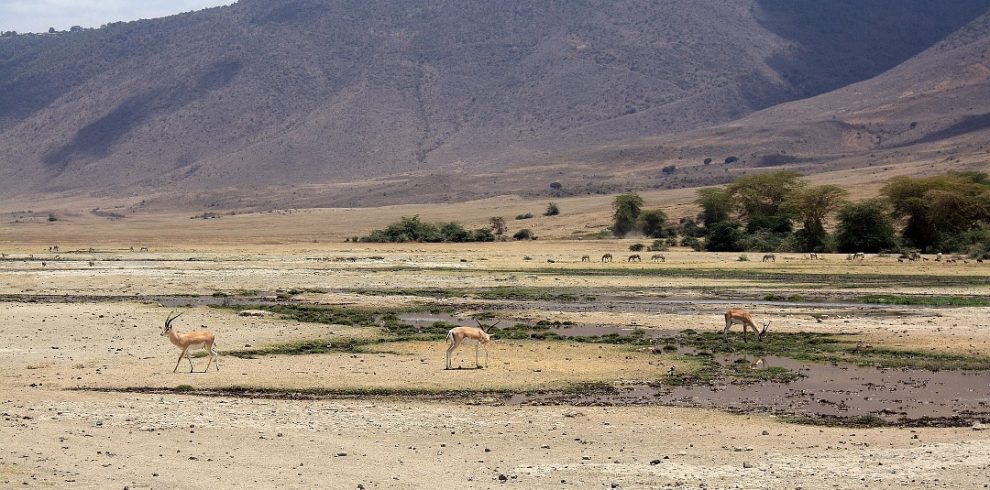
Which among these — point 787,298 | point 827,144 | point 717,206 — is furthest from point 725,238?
point 827,144

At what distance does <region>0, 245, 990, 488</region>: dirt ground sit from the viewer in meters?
13.9

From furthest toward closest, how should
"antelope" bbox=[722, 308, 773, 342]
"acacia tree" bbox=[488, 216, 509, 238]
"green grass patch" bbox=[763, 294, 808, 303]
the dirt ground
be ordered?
"acacia tree" bbox=[488, 216, 509, 238], "green grass patch" bbox=[763, 294, 808, 303], "antelope" bbox=[722, 308, 773, 342], the dirt ground

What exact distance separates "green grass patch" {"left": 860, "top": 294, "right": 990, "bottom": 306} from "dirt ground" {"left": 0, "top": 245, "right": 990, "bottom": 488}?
234cm

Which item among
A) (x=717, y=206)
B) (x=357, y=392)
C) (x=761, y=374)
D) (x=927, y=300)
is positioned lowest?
(x=761, y=374)

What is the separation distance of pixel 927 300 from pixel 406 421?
80.7 feet

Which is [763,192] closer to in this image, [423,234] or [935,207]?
[935,207]

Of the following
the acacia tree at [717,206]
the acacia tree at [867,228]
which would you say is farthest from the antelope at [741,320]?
the acacia tree at [717,206]

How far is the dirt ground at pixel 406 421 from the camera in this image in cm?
1389

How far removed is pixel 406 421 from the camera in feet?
56.3

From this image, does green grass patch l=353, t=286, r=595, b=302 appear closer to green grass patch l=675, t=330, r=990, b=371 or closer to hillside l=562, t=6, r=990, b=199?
green grass patch l=675, t=330, r=990, b=371

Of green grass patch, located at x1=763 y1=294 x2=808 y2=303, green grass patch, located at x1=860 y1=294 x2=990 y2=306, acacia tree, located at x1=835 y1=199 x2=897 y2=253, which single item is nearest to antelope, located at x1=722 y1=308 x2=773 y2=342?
green grass patch, located at x1=860 y1=294 x2=990 y2=306

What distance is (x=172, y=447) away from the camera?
15.0m

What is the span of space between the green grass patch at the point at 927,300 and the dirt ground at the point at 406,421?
234 cm

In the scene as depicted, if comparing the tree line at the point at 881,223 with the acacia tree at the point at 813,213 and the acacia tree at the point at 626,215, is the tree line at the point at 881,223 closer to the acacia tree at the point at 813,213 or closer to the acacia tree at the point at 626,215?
the acacia tree at the point at 813,213
